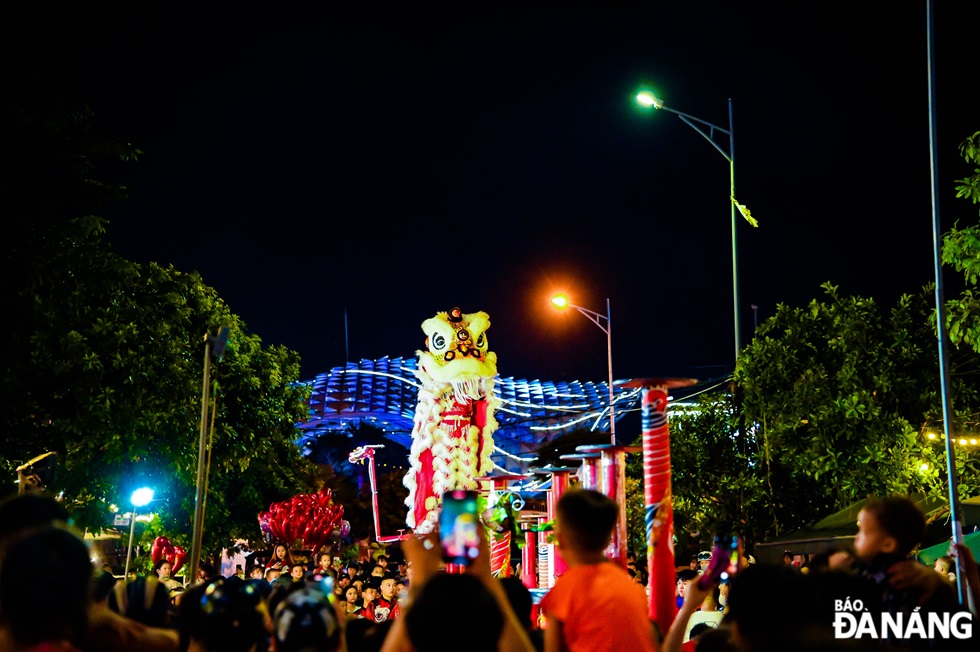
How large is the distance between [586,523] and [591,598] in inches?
14.4

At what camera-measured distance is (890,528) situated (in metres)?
4.63

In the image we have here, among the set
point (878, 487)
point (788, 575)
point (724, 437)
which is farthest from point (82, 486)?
point (788, 575)

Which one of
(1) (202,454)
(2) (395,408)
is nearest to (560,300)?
(1) (202,454)

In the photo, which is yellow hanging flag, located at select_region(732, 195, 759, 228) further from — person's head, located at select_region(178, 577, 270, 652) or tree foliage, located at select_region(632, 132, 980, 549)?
person's head, located at select_region(178, 577, 270, 652)

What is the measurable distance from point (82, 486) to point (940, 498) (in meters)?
16.5

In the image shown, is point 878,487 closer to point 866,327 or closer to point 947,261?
point 866,327

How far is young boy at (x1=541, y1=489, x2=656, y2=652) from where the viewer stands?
416cm

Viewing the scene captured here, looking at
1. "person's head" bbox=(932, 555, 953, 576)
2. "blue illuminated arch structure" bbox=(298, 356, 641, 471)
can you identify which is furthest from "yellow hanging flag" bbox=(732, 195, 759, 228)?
"blue illuminated arch structure" bbox=(298, 356, 641, 471)

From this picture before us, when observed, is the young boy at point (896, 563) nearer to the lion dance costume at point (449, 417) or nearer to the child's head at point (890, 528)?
the child's head at point (890, 528)

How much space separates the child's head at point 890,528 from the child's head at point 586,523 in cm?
114

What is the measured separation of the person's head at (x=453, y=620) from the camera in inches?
123

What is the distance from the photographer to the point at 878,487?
18.9 meters

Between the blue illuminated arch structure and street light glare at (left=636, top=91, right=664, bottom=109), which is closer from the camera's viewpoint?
street light glare at (left=636, top=91, right=664, bottom=109)

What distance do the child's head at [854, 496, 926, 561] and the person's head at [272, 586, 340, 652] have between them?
2.51 m
